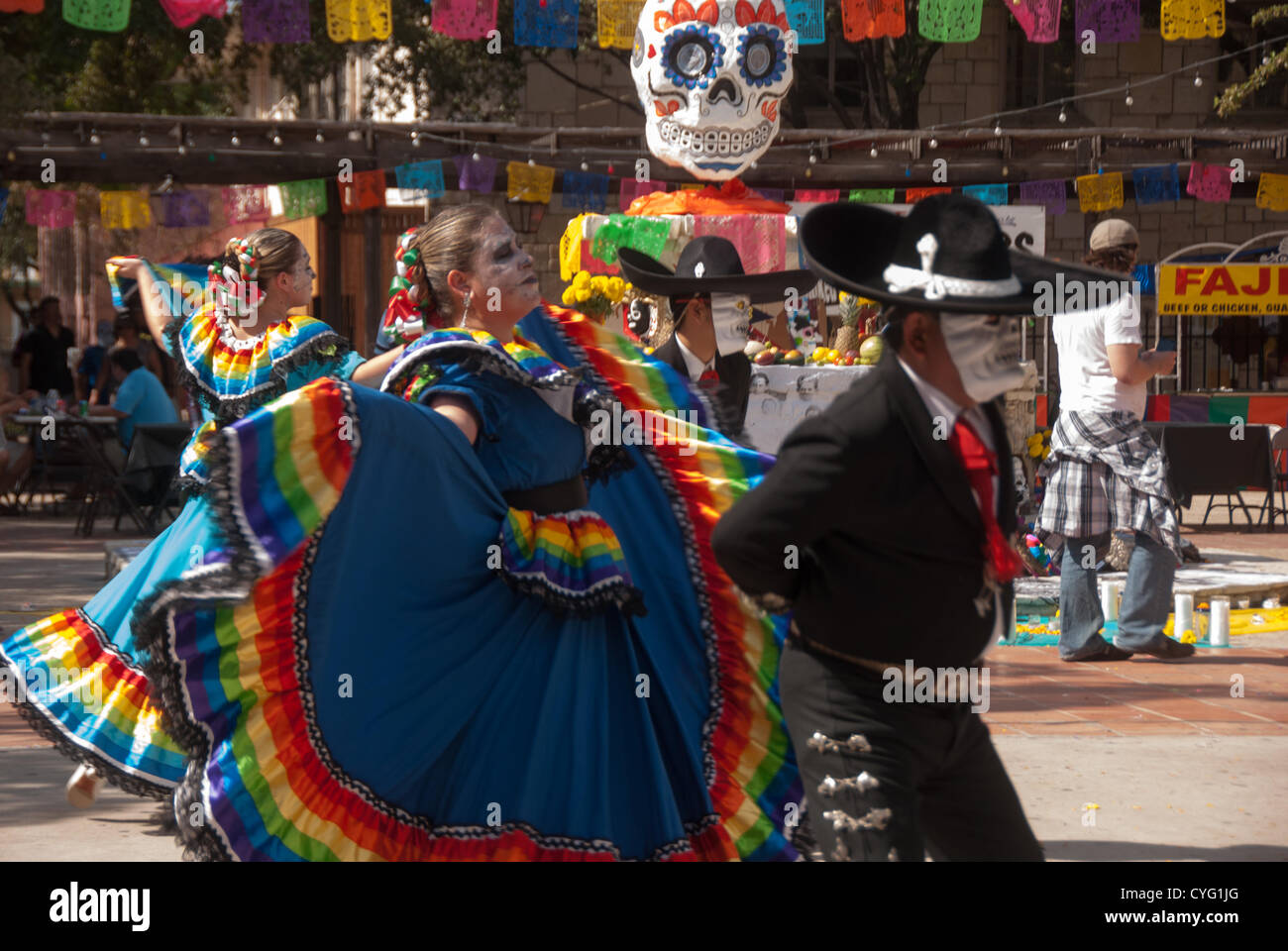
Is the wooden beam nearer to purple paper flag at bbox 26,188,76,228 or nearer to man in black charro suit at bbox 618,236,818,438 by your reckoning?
purple paper flag at bbox 26,188,76,228

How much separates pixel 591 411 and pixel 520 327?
516 mm

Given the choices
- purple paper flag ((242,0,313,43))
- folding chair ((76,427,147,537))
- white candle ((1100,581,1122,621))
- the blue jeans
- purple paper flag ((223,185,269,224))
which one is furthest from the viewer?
purple paper flag ((223,185,269,224))

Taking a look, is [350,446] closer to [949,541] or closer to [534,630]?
[534,630]

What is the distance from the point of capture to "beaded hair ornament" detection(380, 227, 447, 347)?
438cm

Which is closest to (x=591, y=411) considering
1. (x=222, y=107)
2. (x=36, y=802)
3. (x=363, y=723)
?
(x=363, y=723)

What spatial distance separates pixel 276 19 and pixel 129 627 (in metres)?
12.5

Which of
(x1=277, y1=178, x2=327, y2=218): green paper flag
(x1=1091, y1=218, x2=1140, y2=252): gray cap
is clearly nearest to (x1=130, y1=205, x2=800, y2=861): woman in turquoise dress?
(x1=1091, y1=218, x2=1140, y2=252): gray cap

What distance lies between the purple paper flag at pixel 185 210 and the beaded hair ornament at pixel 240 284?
1142cm

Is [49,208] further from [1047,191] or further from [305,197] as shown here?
[1047,191]

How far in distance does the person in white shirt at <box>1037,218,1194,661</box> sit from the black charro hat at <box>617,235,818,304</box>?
1335 millimetres

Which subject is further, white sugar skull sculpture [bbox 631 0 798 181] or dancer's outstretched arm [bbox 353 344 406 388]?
white sugar skull sculpture [bbox 631 0 798 181]

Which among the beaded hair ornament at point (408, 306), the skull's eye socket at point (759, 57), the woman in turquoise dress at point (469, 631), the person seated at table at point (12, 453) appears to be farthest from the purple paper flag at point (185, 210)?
the woman in turquoise dress at point (469, 631)

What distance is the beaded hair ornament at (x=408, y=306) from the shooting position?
14.4ft

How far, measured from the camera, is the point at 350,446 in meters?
3.76
